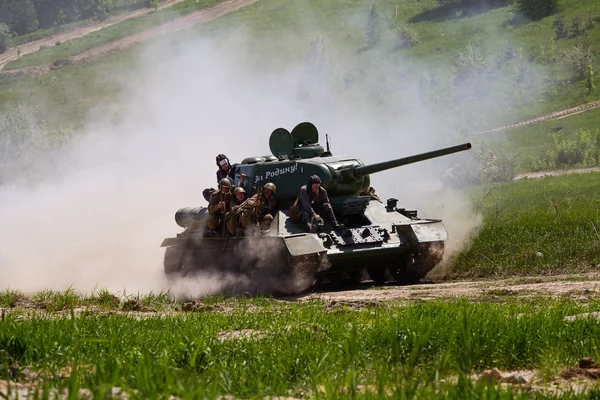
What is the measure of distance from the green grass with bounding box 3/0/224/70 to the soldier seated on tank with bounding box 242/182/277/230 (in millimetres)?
66633

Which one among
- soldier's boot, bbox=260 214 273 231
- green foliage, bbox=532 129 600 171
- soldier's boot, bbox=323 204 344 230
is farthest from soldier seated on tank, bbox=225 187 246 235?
green foliage, bbox=532 129 600 171

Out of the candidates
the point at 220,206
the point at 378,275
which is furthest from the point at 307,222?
the point at 378,275

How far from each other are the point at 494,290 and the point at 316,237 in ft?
12.6

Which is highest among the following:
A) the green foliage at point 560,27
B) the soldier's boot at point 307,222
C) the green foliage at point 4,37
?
the green foliage at point 4,37

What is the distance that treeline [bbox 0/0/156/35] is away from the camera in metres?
86.1

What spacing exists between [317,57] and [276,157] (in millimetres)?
41244

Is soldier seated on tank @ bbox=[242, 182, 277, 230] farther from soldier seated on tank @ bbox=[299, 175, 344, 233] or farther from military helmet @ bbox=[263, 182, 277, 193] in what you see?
soldier seated on tank @ bbox=[299, 175, 344, 233]

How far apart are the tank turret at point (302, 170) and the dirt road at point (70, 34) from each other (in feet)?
226

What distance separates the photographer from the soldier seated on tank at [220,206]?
59.5 feet

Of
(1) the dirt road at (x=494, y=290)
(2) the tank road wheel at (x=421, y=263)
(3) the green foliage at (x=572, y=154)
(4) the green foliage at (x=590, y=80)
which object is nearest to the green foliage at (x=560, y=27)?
(4) the green foliage at (x=590, y=80)

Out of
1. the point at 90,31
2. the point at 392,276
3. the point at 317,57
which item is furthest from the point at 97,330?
the point at 90,31

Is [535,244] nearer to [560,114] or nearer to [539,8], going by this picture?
[560,114]

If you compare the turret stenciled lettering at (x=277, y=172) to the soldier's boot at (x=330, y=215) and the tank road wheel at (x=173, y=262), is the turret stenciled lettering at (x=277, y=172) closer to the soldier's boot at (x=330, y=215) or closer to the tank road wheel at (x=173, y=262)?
the soldier's boot at (x=330, y=215)

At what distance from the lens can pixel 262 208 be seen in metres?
17.9
